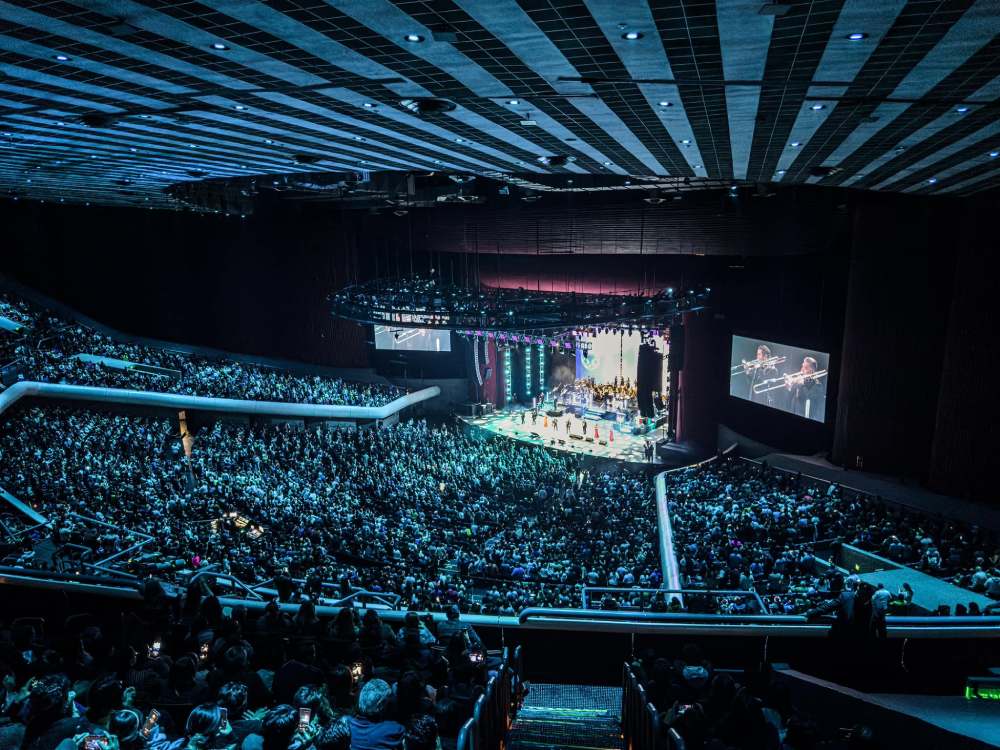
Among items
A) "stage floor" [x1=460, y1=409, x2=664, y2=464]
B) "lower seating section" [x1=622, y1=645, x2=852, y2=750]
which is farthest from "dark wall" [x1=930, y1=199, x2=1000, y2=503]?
"lower seating section" [x1=622, y1=645, x2=852, y2=750]

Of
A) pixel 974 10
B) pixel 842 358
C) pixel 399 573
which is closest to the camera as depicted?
pixel 974 10

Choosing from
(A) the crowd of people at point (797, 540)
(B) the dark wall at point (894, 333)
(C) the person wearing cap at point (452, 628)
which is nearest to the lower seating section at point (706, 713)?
(C) the person wearing cap at point (452, 628)

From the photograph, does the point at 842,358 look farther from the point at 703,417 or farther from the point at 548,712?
the point at 548,712

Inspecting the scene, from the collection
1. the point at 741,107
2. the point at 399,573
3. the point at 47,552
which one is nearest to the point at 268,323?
the point at 47,552

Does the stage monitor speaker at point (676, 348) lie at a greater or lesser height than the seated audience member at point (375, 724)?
lesser

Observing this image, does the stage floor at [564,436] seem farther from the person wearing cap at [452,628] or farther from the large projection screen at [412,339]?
the person wearing cap at [452,628]

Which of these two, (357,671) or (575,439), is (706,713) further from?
(575,439)

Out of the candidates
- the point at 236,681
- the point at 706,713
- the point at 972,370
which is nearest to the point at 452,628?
the point at 236,681
